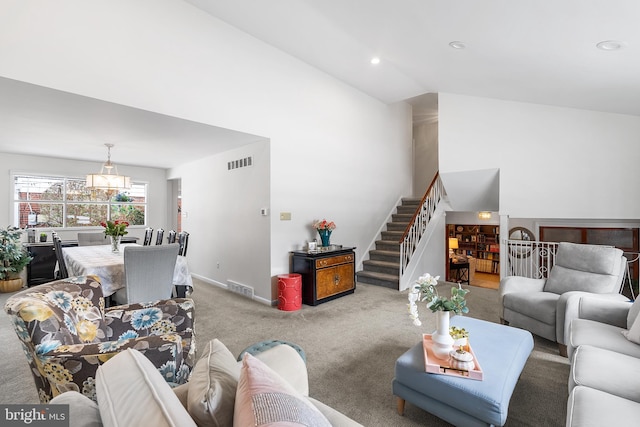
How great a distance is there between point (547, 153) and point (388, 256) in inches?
122

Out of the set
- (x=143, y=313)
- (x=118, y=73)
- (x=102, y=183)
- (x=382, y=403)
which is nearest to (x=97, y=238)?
(x=102, y=183)

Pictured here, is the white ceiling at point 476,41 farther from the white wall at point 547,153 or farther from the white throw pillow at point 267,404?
the white throw pillow at point 267,404

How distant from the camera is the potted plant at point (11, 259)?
4.93 metres

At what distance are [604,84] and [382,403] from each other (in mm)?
3989

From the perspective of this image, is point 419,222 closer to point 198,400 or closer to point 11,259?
point 198,400

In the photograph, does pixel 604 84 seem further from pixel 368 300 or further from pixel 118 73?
pixel 118 73

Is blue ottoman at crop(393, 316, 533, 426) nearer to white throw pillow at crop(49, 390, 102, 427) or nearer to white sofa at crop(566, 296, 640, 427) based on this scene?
white sofa at crop(566, 296, 640, 427)

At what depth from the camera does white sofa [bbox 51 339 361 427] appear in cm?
79

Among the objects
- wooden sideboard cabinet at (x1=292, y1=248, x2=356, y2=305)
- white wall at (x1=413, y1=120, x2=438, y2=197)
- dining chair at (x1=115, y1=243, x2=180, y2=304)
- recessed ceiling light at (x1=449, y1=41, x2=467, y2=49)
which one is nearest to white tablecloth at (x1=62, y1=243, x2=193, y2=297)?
dining chair at (x1=115, y1=243, x2=180, y2=304)

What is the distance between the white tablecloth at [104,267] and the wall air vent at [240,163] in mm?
1779

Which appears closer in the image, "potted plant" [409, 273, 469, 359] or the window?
"potted plant" [409, 273, 469, 359]

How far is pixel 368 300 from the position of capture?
16.0 feet

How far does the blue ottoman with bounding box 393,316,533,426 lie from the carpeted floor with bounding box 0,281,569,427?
23 cm

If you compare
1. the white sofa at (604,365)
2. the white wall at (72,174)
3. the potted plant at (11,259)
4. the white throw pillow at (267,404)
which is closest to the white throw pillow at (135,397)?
the white throw pillow at (267,404)
